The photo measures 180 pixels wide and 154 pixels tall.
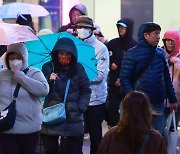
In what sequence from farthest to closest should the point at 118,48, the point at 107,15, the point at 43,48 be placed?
1. the point at 107,15
2. the point at 118,48
3. the point at 43,48

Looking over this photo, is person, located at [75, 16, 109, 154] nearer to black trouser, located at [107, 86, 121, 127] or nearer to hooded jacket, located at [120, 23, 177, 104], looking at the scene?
hooded jacket, located at [120, 23, 177, 104]

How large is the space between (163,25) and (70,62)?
590 cm

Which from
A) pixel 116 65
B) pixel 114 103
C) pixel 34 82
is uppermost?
pixel 34 82

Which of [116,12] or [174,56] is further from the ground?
[116,12]

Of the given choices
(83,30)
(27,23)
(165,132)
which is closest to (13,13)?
(27,23)

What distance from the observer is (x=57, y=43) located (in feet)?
19.9

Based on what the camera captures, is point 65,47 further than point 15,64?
Yes

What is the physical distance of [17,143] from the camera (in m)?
5.47

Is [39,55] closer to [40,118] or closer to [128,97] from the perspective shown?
[40,118]

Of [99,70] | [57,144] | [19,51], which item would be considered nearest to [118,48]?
[99,70]

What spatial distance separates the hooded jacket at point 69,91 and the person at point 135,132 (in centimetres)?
188

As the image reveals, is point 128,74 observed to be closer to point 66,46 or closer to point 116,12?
point 66,46

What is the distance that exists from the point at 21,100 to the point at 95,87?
2.14m

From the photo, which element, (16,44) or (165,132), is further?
(165,132)
